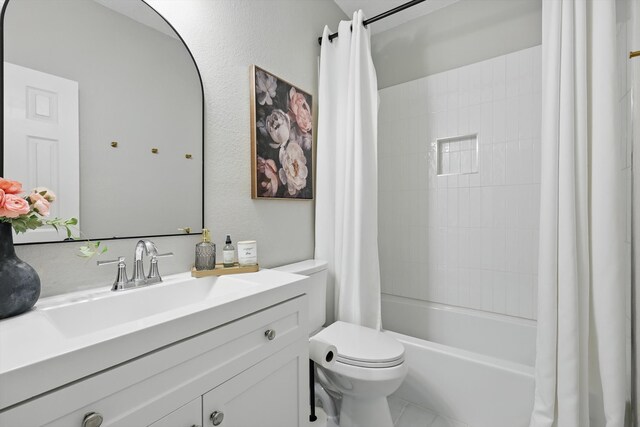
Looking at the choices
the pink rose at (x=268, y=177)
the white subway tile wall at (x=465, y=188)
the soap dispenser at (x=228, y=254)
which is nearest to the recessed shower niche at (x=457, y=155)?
the white subway tile wall at (x=465, y=188)

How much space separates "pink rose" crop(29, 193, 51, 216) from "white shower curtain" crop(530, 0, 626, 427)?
1.76m

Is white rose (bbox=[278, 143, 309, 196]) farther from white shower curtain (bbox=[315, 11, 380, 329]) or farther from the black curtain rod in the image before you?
the black curtain rod

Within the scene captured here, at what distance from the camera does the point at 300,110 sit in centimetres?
183

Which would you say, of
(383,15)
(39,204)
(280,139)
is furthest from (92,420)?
(383,15)

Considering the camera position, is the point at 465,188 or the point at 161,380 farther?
the point at 465,188

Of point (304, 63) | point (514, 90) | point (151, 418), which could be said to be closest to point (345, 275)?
point (151, 418)

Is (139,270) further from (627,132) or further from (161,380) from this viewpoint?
(627,132)

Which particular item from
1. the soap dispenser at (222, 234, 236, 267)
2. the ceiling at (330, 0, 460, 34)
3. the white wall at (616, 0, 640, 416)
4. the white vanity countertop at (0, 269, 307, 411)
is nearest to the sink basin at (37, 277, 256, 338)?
the white vanity countertop at (0, 269, 307, 411)

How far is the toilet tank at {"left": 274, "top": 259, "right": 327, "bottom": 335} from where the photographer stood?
5.34 ft

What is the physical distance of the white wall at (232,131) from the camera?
98cm

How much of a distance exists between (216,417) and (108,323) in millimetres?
416

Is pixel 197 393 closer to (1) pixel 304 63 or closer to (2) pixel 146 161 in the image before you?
(2) pixel 146 161

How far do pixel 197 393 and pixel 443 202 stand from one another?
6.44 feet

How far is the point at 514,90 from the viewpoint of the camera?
1933 millimetres
